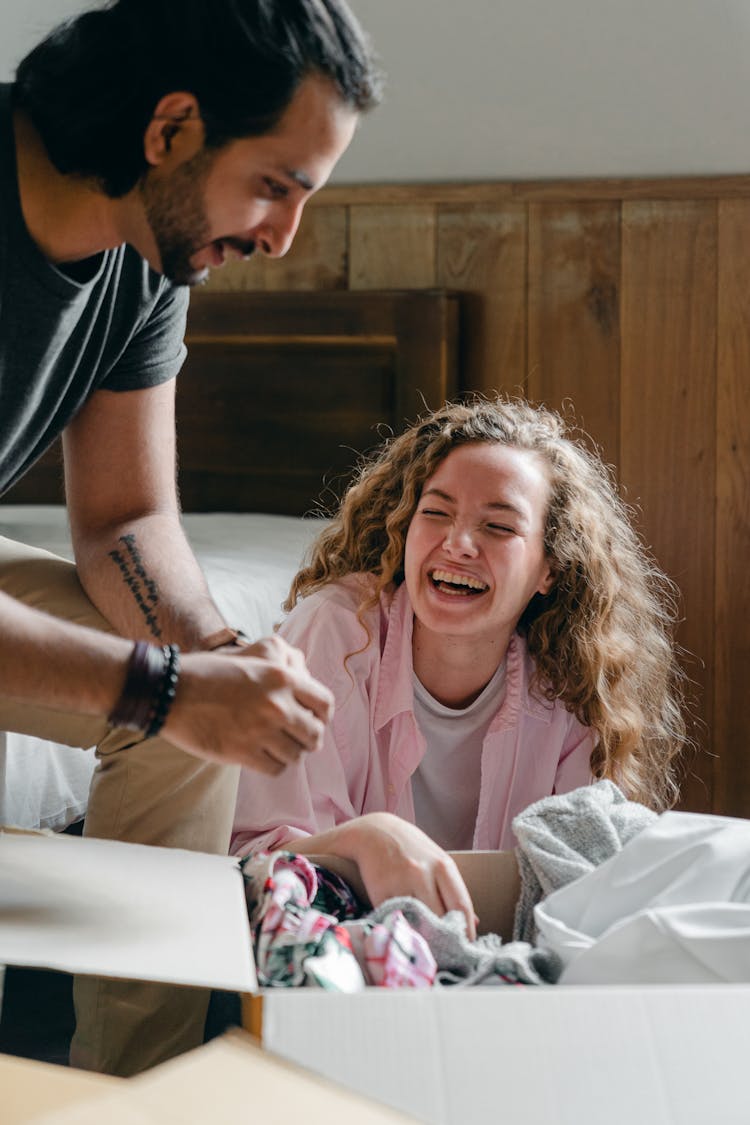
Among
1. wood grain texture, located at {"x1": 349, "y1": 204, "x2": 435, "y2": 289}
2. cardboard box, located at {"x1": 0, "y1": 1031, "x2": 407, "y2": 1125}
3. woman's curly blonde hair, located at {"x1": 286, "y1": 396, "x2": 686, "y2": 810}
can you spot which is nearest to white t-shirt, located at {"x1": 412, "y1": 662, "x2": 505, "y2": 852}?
woman's curly blonde hair, located at {"x1": 286, "y1": 396, "x2": 686, "y2": 810}

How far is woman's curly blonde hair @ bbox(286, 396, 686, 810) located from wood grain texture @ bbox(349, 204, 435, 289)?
3.07 ft

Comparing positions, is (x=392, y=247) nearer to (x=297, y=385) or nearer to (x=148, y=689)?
(x=297, y=385)

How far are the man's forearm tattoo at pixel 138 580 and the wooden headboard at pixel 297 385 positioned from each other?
49.5 inches

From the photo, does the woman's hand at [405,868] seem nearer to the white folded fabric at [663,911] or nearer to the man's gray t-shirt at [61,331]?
the white folded fabric at [663,911]

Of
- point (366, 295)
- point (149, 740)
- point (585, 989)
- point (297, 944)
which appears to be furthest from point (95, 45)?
point (366, 295)

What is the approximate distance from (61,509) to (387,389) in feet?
2.18

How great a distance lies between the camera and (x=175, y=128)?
1.10 meters

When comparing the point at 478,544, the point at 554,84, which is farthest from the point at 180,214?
the point at 554,84

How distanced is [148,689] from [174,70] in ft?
1.60

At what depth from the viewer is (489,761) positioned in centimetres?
160

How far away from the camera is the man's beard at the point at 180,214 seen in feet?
3.64

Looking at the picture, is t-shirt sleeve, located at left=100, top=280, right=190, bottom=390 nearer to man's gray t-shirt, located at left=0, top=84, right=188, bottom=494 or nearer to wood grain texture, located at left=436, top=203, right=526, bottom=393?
man's gray t-shirt, located at left=0, top=84, right=188, bottom=494

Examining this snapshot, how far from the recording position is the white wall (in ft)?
7.89

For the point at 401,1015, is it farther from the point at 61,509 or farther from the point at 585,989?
the point at 61,509
